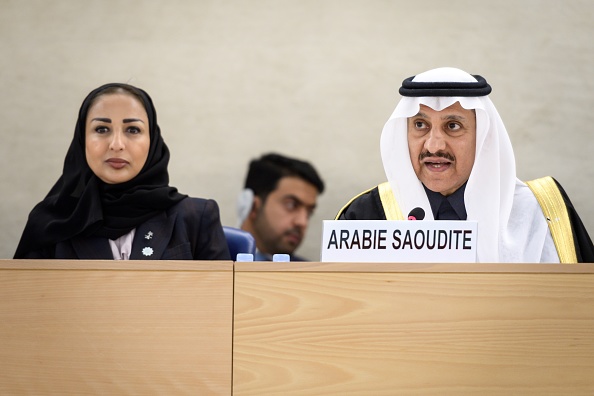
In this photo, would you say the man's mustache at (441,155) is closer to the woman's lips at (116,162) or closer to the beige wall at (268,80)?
the woman's lips at (116,162)

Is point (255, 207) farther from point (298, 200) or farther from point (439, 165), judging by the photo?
point (439, 165)

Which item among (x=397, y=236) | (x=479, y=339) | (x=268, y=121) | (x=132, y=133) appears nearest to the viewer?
(x=479, y=339)

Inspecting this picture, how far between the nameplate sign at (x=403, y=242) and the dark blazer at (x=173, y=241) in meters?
0.79

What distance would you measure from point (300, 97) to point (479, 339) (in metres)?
3.50

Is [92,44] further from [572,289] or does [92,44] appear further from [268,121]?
[572,289]

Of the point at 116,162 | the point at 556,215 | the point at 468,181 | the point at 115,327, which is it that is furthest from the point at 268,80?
the point at 115,327

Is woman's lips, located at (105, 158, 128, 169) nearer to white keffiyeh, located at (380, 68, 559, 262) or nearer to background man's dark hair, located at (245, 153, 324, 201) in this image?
white keffiyeh, located at (380, 68, 559, 262)

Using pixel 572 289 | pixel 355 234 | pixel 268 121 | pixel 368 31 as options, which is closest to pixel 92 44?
pixel 268 121

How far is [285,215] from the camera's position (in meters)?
5.36

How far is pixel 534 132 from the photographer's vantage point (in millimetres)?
5355

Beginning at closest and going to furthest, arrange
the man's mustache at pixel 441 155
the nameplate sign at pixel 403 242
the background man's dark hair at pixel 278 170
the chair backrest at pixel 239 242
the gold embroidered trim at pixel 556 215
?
1. the nameplate sign at pixel 403 242
2. the gold embroidered trim at pixel 556 215
3. the man's mustache at pixel 441 155
4. the chair backrest at pixel 239 242
5. the background man's dark hair at pixel 278 170

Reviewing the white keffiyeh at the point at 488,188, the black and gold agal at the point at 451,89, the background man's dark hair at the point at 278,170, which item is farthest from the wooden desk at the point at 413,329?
the background man's dark hair at the point at 278,170

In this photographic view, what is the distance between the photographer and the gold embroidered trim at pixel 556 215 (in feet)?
9.05

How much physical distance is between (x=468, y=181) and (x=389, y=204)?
260 millimetres
